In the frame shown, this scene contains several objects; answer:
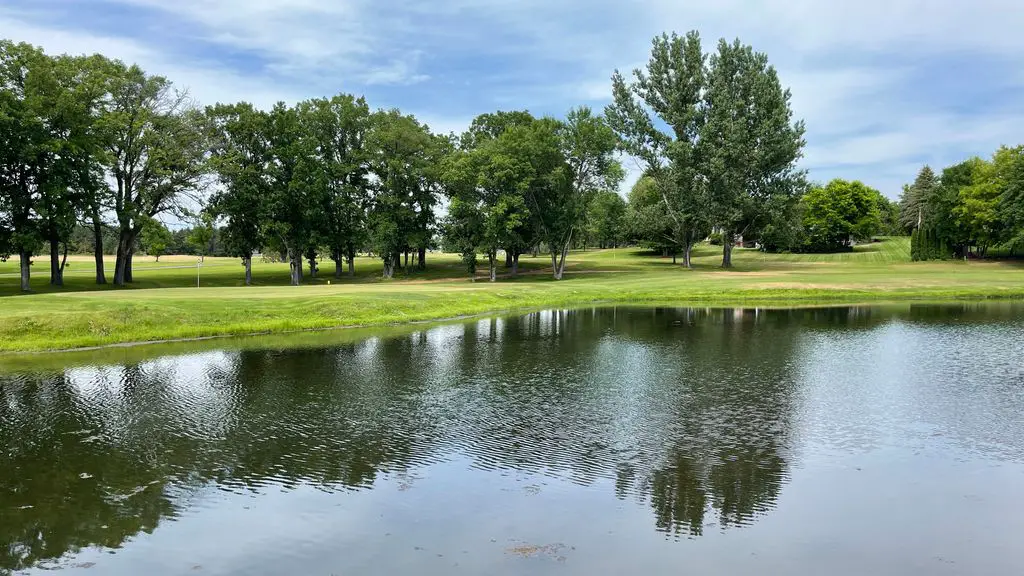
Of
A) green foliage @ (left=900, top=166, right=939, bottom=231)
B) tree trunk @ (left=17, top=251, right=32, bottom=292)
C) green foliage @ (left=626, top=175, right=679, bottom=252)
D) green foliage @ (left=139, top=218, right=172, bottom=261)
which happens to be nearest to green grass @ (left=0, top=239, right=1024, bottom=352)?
tree trunk @ (left=17, top=251, right=32, bottom=292)

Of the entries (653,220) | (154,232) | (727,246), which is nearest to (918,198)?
(727,246)

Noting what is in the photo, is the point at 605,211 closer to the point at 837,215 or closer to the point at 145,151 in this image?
the point at 145,151

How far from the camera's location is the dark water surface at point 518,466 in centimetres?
851

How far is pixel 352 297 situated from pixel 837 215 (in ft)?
318

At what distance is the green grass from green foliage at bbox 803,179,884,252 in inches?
961

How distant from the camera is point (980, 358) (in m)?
22.4

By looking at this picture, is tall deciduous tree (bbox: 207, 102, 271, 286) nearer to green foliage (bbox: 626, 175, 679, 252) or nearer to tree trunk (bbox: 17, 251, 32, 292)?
tree trunk (bbox: 17, 251, 32, 292)

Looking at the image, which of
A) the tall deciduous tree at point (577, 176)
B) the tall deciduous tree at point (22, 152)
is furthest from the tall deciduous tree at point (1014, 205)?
the tall deciduous tree at point (22, 152)

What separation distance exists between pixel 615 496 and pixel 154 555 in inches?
259

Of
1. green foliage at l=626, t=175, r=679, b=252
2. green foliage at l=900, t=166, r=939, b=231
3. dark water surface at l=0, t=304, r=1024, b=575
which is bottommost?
dark water surface at l=0, t=304, r=1024, b=575

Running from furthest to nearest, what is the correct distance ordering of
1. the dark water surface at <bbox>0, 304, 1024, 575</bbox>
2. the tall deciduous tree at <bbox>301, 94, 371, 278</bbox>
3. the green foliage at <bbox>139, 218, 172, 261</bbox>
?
the tall deciduous tree at <bbox>301, 94, 371, 278</bbox> → the green foliage at <bbox>139, 218, 172, 261</bbox> → the dark water surface at <bbox>0, 304, 1024, 575</bbox>

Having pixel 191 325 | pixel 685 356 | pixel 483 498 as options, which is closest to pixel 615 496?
pixel 483 498

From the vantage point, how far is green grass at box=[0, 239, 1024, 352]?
92.2 ft

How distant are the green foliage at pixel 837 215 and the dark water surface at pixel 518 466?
94667 millimetres
